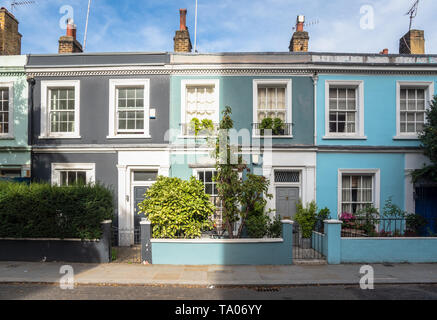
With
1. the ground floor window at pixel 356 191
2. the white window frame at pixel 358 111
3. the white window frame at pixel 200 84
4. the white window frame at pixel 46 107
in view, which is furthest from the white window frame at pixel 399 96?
the white window frame at pixel 46 107

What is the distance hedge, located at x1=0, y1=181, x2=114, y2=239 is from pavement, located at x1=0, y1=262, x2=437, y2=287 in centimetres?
99

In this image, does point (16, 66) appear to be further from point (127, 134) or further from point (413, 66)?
point (413, 66)

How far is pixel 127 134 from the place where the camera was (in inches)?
450

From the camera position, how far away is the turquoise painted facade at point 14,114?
37.3ft

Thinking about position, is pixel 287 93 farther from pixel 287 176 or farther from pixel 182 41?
pixel 182 41

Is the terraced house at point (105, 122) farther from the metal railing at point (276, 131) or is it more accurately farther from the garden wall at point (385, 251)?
the garden wall at point (385, 251)

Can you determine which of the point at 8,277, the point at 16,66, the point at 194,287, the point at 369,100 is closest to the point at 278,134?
the point at 369,100

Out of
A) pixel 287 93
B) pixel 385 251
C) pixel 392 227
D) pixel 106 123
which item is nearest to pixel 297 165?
pixel 287 93

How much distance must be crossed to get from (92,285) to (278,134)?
8.18 meters

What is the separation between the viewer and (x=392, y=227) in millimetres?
10805

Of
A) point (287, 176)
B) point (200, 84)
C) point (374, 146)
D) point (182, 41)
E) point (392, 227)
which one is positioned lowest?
point (392, 227)

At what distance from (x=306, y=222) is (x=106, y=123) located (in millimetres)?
8948

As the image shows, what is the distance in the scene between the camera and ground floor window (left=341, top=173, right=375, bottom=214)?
11.2 meters

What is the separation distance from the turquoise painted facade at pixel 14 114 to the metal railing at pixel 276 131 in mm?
9509
